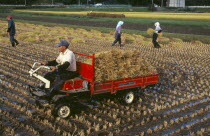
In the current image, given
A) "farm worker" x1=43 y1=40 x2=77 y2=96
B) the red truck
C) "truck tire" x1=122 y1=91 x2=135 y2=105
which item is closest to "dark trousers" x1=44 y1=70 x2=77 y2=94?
"farm worker" x1=43 y1=40 x2=77 y2=96

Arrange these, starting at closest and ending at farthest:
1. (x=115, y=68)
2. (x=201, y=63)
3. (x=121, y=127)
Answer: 1. (x=121, y=127)
2. (x=115, y=68)
3. (x=201, y=63)

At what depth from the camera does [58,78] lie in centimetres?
718

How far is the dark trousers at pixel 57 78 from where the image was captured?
276 inches

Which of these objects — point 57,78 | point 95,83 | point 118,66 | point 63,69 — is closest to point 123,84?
point 118,66

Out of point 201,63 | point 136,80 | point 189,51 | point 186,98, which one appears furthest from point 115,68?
point 189,51

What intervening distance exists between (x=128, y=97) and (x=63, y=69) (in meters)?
2.24

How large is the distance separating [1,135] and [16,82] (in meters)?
4.12

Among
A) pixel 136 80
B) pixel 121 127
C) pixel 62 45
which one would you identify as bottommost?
pixel 121 127

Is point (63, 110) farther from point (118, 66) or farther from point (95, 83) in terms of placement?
point (118, 66)

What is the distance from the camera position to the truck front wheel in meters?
6.83

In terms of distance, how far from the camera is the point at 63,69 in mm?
7223

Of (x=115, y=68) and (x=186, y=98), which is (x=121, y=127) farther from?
(x=186, y=98)

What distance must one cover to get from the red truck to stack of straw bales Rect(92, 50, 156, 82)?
15 cm

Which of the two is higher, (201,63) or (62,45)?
(62,45)
